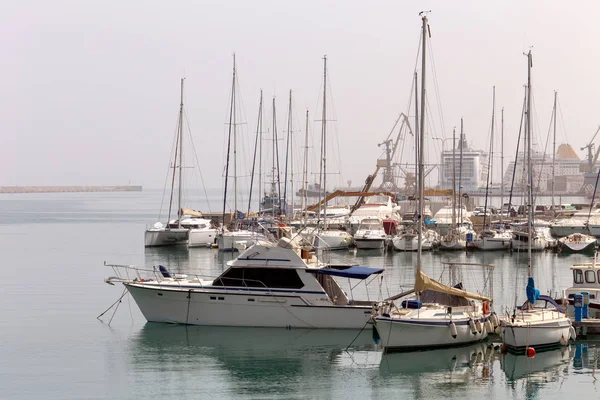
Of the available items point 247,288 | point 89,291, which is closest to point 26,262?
point 89,291

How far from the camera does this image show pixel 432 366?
2709cm

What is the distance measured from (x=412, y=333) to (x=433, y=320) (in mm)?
722

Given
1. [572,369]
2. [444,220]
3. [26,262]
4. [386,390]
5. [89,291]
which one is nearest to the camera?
[386,390]

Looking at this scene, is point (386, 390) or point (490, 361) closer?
point (386, 390)

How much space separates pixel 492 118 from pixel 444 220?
11.0m

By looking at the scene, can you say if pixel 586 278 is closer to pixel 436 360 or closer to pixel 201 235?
pixel 436 360

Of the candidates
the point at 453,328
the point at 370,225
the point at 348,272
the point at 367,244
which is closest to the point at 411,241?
the point at 367,244

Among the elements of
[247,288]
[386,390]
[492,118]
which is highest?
[492,118]

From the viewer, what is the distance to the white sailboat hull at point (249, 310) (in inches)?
1208

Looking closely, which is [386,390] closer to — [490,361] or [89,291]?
[490,361]

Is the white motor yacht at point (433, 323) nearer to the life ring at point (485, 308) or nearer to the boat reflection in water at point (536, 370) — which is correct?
the life ring at point (485, 308)

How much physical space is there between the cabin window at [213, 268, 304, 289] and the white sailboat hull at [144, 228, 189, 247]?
3991 cm

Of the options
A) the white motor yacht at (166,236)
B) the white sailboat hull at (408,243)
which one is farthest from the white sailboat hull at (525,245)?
the white motor yacht at (166,236)

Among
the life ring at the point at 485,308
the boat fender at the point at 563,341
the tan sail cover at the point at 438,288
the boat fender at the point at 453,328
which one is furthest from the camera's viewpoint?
the life ring at the point at 485,308
